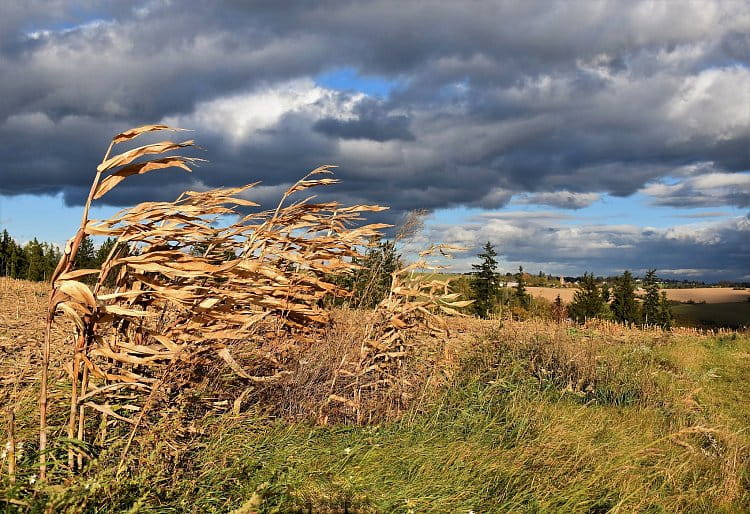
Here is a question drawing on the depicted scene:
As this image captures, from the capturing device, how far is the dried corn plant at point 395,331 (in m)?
5.03

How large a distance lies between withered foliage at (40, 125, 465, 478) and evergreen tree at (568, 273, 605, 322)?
2021 centimetres

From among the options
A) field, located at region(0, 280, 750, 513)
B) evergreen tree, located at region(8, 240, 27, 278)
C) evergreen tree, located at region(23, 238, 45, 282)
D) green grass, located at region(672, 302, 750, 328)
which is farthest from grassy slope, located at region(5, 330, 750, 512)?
evergreen tree, located at region(8, 240, 27, 278)

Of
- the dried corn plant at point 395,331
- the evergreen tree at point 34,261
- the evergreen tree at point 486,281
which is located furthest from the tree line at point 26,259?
the dried corn plant at point 395,331

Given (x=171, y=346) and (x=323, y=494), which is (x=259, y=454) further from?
(x=171, y=346)

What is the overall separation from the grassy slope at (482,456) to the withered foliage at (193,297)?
1.29ft

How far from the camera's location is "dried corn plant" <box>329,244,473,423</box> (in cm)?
503

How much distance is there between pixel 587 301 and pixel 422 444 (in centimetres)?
2234

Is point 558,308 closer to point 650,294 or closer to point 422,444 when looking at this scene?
point 650,294

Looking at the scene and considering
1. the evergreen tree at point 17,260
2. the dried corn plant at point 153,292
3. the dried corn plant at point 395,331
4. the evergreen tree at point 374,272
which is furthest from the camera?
the evergreen tree at point 17,260

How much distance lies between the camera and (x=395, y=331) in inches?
219

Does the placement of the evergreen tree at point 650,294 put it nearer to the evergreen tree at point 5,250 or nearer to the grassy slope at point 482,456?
the grassy slope at point 482,456

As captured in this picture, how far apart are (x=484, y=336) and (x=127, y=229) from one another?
4489 mm

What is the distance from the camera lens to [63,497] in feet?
9.03

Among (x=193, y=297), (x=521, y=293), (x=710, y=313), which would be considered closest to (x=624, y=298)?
(x=521, y=293)
